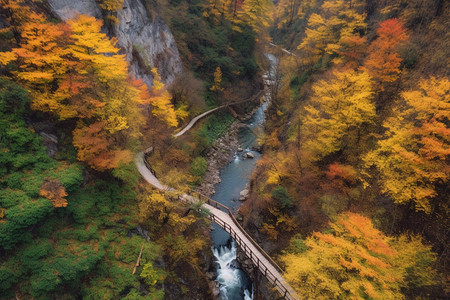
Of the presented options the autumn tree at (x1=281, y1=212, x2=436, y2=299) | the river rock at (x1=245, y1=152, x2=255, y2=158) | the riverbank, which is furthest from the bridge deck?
the river rock at (x1=245, y1=152, x2=255, y2=158)

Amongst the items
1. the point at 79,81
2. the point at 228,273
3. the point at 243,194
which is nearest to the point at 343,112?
the point at 243,194

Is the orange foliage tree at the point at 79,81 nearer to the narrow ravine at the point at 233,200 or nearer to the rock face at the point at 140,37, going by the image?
the rock face at the point at 140,37

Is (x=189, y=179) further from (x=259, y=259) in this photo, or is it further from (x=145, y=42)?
(x=145, y=42)

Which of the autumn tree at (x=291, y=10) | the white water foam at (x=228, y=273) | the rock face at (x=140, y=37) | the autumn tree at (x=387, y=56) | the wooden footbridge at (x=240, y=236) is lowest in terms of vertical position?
the white water foam at (x=228, y=273)

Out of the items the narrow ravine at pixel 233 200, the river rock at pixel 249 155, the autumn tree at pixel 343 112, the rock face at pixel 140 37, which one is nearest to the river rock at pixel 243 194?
the narrow ravine at pixel 233 200

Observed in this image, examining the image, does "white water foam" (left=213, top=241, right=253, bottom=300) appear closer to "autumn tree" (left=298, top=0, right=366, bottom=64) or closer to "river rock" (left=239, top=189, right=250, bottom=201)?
"river rock" (left=239, top=189, right=250, bottom=201)

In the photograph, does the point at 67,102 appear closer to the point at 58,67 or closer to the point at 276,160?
the point at 58,67
